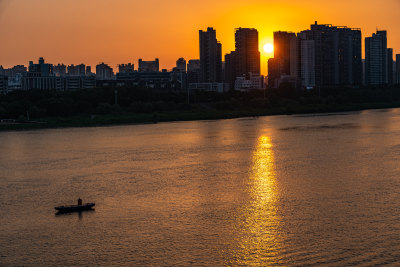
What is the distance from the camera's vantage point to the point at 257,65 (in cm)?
16575

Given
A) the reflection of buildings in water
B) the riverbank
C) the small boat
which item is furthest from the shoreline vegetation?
the small boat

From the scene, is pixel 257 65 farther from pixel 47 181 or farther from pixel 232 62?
pixel 47 181

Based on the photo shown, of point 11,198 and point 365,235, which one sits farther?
point 11,198

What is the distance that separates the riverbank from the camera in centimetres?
6187

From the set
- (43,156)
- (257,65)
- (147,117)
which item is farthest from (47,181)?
(257,65)

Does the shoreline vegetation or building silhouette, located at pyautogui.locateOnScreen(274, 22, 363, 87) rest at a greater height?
building silhouette, located at pyautogui.locateOnScreen(274, 22, 363, 87)

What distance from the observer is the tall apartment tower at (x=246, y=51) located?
16238cm

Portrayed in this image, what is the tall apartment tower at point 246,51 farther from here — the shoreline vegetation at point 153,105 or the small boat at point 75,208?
the small boat at point 75,208

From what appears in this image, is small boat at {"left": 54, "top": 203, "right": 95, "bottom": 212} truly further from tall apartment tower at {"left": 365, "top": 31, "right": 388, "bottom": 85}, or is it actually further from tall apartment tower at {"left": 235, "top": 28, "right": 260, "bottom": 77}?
tall apartment tower at {"left": 365, "top": 31, "right": 388, "bottom": 85}

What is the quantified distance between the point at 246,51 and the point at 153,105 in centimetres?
9132

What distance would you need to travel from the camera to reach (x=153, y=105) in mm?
77500

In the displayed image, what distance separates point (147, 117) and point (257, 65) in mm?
100077

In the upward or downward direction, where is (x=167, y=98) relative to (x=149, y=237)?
upward

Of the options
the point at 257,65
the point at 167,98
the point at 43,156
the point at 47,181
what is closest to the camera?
the point at 47,181
